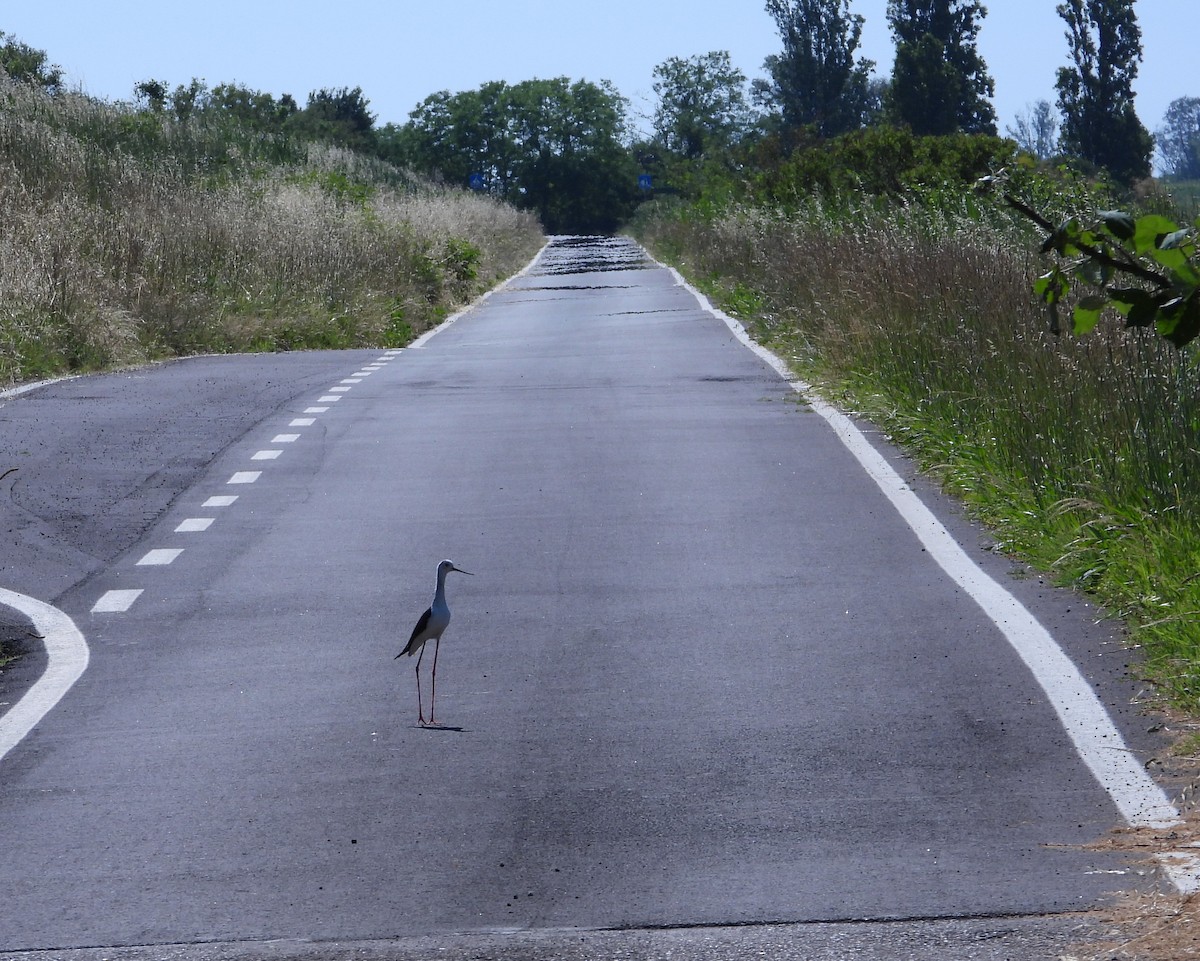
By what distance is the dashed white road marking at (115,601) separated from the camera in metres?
9.55

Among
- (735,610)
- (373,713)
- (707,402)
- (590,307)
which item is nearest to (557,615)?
(735,610)

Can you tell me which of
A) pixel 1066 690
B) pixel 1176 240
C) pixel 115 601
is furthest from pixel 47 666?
pixel 1176 240

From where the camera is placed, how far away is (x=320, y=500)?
12852 mm

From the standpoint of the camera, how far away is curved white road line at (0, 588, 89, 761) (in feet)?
24.4

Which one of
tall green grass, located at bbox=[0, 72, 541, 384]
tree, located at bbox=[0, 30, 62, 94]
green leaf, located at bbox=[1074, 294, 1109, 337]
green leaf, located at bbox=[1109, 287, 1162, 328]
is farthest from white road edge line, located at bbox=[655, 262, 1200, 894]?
tree, located at bbox=[0, 30, 62, 94]

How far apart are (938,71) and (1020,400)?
81165 mm

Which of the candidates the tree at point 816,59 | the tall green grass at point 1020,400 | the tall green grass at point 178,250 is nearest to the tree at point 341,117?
the tree at point 816,59

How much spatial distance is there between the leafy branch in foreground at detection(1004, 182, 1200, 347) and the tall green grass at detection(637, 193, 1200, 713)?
10.7ft

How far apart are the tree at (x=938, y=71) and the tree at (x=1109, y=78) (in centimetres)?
493

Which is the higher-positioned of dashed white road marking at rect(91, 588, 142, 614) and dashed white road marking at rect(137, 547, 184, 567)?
dashed white road marking at rect(91, 588, 142, 614)

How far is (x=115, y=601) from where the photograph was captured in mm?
9766

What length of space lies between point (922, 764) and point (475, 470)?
7893 millimetres

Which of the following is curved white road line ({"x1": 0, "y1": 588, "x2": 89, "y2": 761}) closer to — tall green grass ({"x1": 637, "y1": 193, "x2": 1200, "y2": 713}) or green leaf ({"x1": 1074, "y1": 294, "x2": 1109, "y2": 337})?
tall green grass ({"x1": 637, "y1": 193, "x2": 1200, "y2": 713})

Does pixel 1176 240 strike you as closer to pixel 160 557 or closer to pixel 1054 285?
pixel 1054 285
